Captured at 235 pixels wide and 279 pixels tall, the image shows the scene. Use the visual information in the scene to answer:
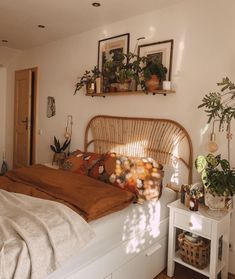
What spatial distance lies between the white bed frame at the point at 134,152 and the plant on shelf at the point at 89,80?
38 centimetres

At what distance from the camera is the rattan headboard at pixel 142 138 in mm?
2506

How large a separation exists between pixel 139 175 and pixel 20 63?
11.4 ft

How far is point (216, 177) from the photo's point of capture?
1.93 m

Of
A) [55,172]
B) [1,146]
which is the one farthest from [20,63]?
[55,172]

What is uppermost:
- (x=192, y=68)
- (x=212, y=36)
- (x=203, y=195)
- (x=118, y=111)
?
(x=212, y=36)

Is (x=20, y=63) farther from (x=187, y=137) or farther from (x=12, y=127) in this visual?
(x=187, y=137)

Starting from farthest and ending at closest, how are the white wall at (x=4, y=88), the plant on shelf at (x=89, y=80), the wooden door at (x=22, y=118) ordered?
the white wall at (x=4, y=88) < the wooden door at (x=22, y=118) < the plant on shelf at (x=89, y=80)

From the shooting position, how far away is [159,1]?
2463 millimetres

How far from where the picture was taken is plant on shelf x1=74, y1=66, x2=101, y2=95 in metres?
3.09

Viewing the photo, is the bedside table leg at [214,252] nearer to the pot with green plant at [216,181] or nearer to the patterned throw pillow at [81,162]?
the pot with green plant at [216,181]

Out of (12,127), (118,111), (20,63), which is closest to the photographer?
(118,111)

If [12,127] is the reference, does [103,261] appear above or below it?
below

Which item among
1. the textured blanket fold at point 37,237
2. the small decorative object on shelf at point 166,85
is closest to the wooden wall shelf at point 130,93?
the small decorative object on shelf at point 166,85

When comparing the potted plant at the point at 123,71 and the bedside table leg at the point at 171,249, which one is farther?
the potted plant at the point at 123,71
